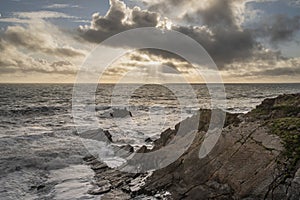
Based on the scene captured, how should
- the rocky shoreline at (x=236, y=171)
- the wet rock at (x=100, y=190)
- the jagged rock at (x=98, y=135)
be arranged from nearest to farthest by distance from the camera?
1. the rocky shoreline at (x=236, y=171)
2. the wet rock at (x=100, y=190)
3. the jagged rock at (x=98, y=135)

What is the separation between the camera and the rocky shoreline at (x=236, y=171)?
9.55 meters

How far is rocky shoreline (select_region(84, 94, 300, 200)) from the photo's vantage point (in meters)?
9.55

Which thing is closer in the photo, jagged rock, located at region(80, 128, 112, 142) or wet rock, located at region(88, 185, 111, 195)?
wet rock, located at region(88, 185, 111, 195)

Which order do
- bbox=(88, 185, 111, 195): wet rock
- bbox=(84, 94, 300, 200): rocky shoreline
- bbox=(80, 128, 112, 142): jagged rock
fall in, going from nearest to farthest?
bbox=(84, 94, 300, 200): rocky shoreline → bbox=(88, 185, 111, 195): wet rock → bbox=(80, 128, 112, 142): jagged rock

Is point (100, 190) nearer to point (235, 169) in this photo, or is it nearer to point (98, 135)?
point (235, 169)

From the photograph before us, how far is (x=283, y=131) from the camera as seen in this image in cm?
1103

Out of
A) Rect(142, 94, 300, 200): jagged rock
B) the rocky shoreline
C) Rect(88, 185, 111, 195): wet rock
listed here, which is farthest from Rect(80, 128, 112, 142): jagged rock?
Rect(142, 94, 300, 200): jagged rock

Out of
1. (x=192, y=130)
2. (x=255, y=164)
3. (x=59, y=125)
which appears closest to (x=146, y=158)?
(x=192, y=130)

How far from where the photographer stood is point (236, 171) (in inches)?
412

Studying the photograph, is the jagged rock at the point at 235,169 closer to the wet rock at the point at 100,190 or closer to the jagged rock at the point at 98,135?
the wet rock at the point at 100,190

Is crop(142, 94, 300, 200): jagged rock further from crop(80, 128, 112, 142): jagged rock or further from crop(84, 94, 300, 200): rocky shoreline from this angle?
crop(80, 128, 112, 142): jagged rock

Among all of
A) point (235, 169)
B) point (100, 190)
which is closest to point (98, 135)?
point (100, 190)

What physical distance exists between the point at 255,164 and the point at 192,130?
5.05m

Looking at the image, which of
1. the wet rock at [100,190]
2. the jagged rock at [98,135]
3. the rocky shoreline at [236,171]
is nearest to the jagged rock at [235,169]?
the rocky shoreline at [236,171]
